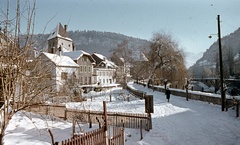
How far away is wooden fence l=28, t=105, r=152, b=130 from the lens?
10.3 meters

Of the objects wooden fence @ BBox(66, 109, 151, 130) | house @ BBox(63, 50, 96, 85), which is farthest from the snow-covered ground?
house @ BBox(63, 50, 96, 85)

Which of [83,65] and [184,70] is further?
[83,65]

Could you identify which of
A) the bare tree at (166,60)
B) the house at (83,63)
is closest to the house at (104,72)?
the house at (83,63)

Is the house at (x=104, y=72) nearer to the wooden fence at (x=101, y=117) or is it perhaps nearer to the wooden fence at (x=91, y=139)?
the wooden fence at (x=101, y=117)

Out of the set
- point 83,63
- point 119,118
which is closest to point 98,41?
point 83,63

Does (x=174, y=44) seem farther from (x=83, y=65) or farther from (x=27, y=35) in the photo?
(x=27, y=35)

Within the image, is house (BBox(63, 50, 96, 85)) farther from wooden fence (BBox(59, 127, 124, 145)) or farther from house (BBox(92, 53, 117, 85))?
wooden fence (BBox(59, 127, 124, 145))

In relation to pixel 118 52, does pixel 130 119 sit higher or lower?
lower

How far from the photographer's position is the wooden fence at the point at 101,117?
1032cm

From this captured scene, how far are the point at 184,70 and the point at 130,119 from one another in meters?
27.2

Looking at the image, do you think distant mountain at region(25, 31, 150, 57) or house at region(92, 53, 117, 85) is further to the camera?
distant mountain at region(25, 31, 150, 57)

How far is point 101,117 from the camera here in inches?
491

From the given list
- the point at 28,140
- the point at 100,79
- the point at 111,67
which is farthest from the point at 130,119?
the point at 111,67

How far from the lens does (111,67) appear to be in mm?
63125
